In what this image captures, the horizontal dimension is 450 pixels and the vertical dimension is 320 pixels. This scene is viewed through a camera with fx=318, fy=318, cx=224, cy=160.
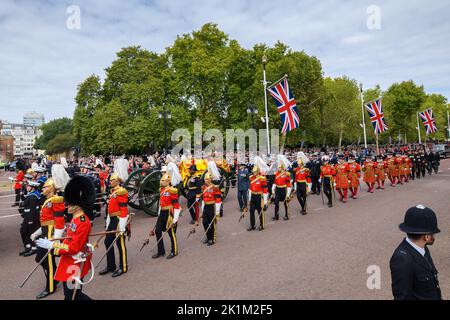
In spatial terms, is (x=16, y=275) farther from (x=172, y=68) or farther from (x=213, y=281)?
(x=172, y=68)

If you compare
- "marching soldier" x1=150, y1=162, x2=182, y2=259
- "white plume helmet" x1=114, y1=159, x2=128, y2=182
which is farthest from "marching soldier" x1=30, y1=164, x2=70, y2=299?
"white plume helmet" x1=114, y1=159, x2=128, y2=182

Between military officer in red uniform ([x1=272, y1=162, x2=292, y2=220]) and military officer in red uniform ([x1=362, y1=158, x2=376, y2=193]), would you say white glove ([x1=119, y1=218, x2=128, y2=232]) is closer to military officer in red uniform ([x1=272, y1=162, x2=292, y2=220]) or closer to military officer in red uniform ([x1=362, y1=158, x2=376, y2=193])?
military officer in red uniform ([x1=272, y1=162, x2=292, y2=220])

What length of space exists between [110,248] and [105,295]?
3.35 feet

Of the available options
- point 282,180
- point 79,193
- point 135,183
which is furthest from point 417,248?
point 135,183

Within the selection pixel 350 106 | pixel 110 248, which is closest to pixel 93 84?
pixel 110 248

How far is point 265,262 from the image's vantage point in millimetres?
6367

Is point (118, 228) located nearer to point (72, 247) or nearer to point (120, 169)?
point (72, 247)

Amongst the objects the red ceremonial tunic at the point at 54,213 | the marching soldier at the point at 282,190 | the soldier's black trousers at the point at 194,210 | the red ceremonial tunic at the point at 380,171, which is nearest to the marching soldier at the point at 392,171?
the red ceremonial tunic at the point at 380,171

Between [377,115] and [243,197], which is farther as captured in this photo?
[377,115]

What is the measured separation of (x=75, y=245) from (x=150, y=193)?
7.16m

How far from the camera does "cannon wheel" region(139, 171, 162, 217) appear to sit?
10686 millimetres

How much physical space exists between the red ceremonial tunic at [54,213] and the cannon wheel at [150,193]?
4585 millimetres

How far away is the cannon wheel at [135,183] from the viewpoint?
1093 centimetres

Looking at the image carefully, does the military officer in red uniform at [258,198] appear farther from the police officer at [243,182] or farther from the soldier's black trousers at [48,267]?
the soldier's black trousers at [48,267]
